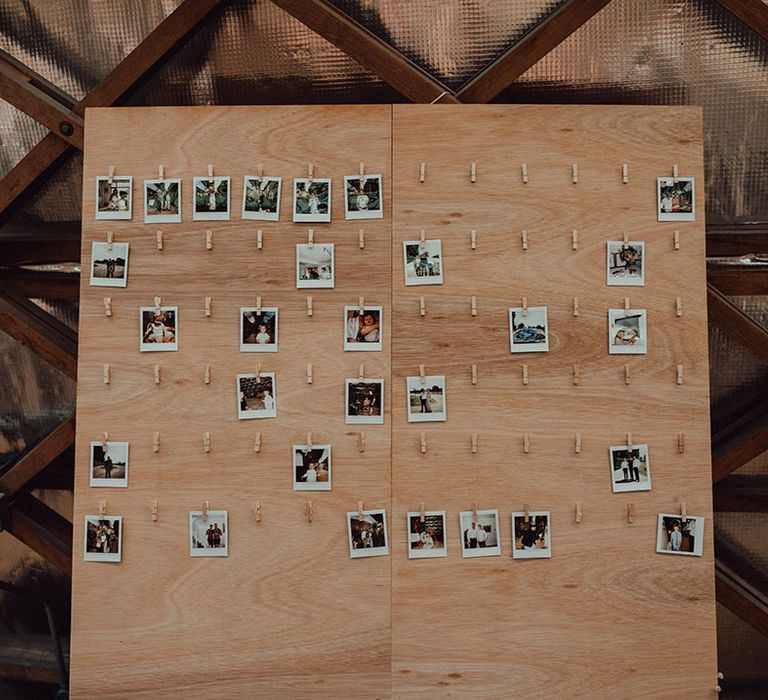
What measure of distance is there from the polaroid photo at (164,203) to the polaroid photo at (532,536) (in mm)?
1634

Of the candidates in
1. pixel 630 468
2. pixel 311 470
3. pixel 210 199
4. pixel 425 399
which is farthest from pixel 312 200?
pixel 630 468

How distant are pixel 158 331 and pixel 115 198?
516mm

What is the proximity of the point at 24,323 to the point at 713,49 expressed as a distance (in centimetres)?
305

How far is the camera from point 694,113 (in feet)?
9.59

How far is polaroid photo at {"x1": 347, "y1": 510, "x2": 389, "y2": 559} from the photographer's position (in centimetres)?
284

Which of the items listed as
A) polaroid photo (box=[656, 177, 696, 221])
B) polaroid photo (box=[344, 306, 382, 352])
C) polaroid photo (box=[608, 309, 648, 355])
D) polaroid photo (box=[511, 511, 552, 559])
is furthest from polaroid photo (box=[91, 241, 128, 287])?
polaroid photo (box=[656, 177, 696, 221])

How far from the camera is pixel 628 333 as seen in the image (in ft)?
9.41

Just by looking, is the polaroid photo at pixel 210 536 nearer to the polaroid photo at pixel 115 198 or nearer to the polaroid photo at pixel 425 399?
the polaroid photo at pixel 425 399

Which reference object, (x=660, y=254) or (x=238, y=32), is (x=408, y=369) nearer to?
(x=660, y=254)

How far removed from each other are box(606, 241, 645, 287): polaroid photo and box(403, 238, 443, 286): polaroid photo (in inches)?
24.0

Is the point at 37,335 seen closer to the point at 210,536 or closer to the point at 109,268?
the point at 109,268

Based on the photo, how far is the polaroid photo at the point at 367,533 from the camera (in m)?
2.84

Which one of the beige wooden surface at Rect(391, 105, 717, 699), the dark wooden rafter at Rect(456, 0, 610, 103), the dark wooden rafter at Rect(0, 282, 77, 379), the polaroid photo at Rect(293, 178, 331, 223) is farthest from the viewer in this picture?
the dark wooden rafter at Rect(0, 282, 77, 379)

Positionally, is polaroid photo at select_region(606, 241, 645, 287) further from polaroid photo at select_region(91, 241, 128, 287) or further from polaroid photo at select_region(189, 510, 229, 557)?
polaroid photo at select_region(91, 241, 128, 287)
